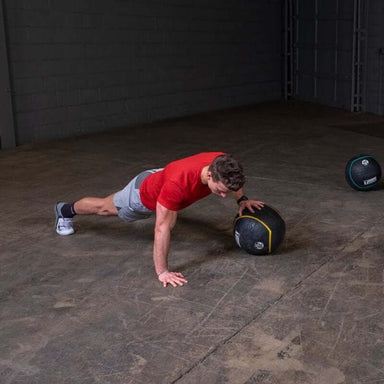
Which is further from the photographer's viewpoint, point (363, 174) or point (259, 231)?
point (363, 174)

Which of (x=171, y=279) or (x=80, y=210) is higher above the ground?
(x=80, y=210)

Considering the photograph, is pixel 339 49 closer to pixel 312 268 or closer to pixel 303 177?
pixel 303 177

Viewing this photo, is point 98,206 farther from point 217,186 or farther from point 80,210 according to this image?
point 217,186

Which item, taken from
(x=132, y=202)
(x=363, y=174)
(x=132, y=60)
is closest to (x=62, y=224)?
(x=132, y=202)

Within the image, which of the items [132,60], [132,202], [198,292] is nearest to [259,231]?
[198,292]

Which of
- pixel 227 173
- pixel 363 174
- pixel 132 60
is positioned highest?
pixel 132 60

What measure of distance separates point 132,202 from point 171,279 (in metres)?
0.68

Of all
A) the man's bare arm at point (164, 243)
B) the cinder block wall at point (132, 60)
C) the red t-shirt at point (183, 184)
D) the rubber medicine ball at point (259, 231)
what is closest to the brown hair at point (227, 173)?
the red t-shirt at point (183, 184)

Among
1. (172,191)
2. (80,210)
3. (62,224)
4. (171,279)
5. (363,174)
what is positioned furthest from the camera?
(363,174)

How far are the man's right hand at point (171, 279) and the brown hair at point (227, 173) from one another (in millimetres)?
672

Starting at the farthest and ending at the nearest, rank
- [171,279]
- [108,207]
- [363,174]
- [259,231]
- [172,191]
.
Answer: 1. [363,174]
2. [108,207]
3. [259,231]
4. [171,279]
5. [172,191]

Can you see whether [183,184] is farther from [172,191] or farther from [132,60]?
[132,60]

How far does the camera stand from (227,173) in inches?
126

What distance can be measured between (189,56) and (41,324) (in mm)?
7933
